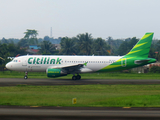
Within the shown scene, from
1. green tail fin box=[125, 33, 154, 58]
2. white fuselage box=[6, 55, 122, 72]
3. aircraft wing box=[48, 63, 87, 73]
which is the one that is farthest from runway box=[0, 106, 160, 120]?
green tail fin box=[125, 33, 154, 58]

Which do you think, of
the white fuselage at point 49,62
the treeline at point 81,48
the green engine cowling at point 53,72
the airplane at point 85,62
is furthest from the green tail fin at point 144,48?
the treeline at point 81,48

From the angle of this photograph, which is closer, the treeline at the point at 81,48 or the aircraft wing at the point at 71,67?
the aircraft wing at the point at 71,67

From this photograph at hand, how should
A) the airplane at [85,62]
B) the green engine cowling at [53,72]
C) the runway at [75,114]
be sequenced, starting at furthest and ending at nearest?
the airplane at [85,62], the green engine cowling at [53,72], the runway at [75,114]

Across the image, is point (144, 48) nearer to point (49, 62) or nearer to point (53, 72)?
point (53, 72)

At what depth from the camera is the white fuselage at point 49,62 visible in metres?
42.0

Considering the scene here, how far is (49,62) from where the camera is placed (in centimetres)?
4197

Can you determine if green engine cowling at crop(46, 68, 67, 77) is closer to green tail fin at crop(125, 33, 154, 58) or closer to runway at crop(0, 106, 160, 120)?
green tail fin at crop(125, 33, 154, 58)

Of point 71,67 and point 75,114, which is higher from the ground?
point 71,67

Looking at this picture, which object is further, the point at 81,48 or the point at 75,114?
the point at 81,48

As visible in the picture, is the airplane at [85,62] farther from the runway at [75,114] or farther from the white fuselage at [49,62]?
the runway at [75,114]

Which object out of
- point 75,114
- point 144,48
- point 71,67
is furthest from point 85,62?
point 75,114

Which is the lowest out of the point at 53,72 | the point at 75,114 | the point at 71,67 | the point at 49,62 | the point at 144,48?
the point at 75,114

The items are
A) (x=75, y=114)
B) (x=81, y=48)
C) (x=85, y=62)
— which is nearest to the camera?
(x=75, y=114)

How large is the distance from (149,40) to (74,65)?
13.4 meters
